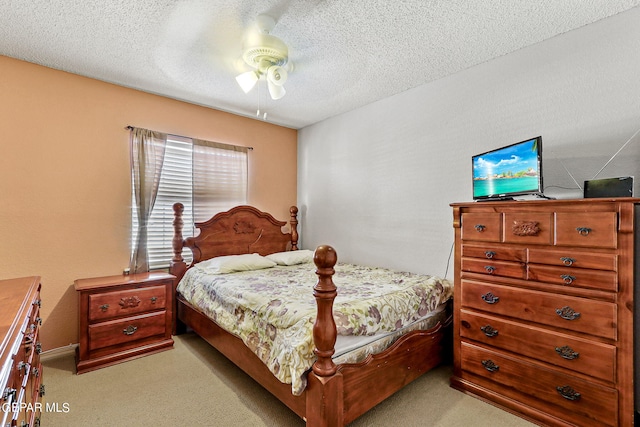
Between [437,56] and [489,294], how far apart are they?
1973 millimetres

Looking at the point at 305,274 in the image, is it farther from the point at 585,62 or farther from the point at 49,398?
the point at 585,62

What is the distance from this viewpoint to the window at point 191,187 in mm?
3414

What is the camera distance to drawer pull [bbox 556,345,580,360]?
70.7 inches

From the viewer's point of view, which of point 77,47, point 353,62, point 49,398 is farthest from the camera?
point 353,62

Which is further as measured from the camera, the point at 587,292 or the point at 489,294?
the point at 489,294

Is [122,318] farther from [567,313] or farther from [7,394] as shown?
[567,313]

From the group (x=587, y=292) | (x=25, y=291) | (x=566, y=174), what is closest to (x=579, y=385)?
(x=587, y=292)

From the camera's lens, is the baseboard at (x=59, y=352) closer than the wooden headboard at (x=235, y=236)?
Yes

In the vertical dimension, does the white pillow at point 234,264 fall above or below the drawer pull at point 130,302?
above

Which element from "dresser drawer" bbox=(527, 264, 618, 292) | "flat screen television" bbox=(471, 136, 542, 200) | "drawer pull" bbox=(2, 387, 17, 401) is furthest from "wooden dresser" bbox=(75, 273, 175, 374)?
"dresser drawer" bbox=(527, 264, 618, 292)

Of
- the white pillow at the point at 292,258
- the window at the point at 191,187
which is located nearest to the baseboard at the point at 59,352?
the window at the point at 191,187

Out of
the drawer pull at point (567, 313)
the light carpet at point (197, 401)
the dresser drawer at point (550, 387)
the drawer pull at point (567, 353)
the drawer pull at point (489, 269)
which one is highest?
the drawer pull at point (489, 269)

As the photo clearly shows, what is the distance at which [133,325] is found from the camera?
2809 millimetres

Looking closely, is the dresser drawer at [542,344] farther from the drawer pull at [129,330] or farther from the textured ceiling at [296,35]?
the drawer pull at [129,330]
